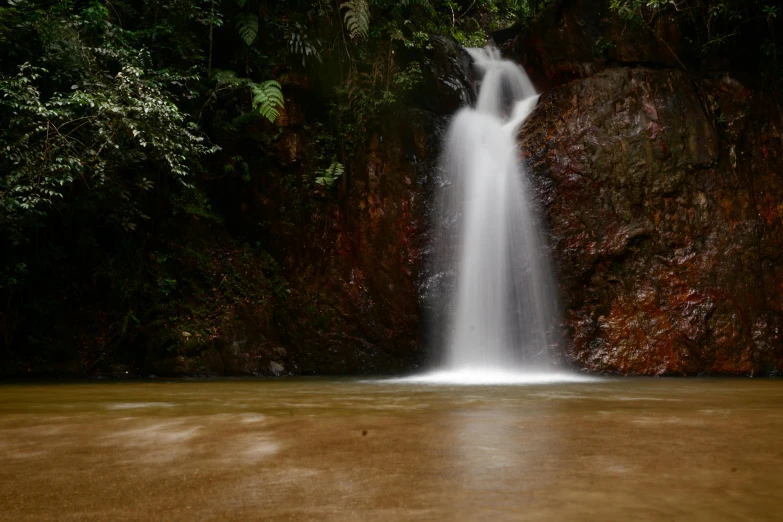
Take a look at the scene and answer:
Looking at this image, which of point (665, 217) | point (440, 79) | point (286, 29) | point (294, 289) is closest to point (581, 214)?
point (665, 217)

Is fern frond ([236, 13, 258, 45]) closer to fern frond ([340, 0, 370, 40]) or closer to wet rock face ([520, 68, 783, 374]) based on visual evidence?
fern frond ([340, 0, 370, 40])

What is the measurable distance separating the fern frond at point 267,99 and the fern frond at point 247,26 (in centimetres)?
89

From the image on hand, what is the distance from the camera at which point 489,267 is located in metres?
8.85

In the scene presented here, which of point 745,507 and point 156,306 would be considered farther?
point 156,306

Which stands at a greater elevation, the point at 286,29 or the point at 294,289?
the point at 286,29

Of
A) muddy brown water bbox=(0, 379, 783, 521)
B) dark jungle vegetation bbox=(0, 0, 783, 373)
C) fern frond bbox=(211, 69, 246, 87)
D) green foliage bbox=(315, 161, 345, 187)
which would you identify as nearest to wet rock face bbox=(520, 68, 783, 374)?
dark jungle vegetation bbox=(0, 0, 783, 373)

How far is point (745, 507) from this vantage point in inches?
62.1

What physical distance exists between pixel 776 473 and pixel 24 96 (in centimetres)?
792

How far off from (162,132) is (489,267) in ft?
16.9

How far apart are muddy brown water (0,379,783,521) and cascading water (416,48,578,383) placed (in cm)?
396

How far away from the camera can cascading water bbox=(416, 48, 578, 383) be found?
828cm

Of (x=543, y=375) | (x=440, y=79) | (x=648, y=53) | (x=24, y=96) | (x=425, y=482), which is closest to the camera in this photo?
(x=425, y=482)

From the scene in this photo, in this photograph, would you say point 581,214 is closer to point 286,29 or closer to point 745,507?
point 286,29

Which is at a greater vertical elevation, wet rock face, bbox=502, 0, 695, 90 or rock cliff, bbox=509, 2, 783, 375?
wet rock face, bbox=502, 0, 695, 90
